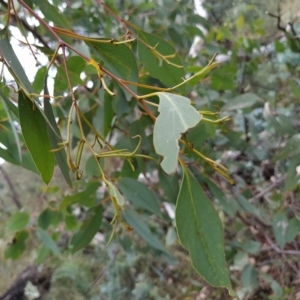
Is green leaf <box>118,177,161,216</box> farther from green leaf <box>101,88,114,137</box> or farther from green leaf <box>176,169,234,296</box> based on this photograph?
green leaf <box>176,169,234,296</box>

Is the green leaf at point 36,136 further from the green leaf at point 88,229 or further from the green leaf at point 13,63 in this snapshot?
the green leaf at point 88,229

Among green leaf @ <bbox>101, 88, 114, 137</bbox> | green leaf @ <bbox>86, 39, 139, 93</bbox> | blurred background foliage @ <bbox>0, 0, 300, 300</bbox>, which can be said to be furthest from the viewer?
Result: blurred background foliage @ <bbox>0, 0, 300, 300</bbox>

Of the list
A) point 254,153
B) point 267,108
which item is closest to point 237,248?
point 267,108

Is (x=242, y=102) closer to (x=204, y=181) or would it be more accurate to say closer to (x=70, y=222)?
(x=204, y=181)

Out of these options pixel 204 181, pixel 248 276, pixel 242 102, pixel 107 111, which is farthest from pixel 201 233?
pixel 248 276

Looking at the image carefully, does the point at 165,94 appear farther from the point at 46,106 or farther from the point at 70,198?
the point at 70,198

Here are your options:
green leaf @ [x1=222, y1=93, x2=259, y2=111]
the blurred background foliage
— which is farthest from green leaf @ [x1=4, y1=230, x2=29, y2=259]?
green leaf @ [x1=222, y1=93, x2=259, y2=111]
